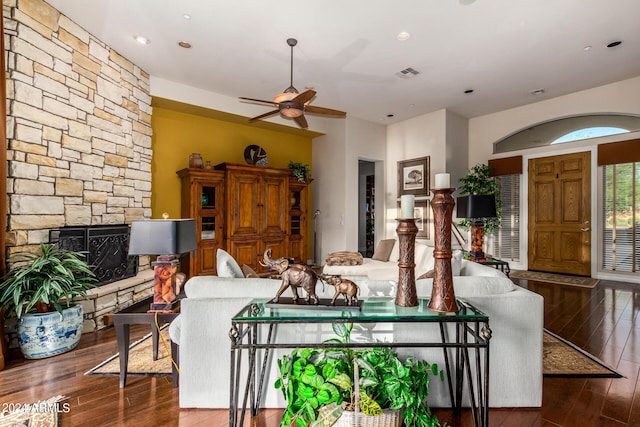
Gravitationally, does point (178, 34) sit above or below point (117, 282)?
above

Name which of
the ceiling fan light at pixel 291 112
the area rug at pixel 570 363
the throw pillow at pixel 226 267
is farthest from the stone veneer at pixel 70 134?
the area rug at pixel 570 363

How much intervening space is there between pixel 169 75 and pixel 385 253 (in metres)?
4.18

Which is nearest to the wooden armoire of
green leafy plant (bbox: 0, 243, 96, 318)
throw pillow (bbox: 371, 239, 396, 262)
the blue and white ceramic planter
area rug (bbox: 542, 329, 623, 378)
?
throw pillow (bbox: 371, 239, 396, 262)

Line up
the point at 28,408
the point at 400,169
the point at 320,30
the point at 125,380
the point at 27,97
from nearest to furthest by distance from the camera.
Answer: the point at 28,408
the point at 125,380
the point at 27,97
the point at 320,30
the point at 400,169

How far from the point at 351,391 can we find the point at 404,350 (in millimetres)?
530

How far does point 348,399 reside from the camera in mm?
1470

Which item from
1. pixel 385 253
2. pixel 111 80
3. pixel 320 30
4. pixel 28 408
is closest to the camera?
pixel 28 408

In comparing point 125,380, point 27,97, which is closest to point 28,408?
point 125,380

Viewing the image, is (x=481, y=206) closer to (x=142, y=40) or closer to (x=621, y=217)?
(x=621, y=217)

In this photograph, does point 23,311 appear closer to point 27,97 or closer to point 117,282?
point 117,282

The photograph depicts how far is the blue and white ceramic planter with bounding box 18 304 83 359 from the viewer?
2.52 meters

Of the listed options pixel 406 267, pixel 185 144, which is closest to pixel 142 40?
pixel 185 144

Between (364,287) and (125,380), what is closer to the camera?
(364,287)

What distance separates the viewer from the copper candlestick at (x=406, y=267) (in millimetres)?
1579
